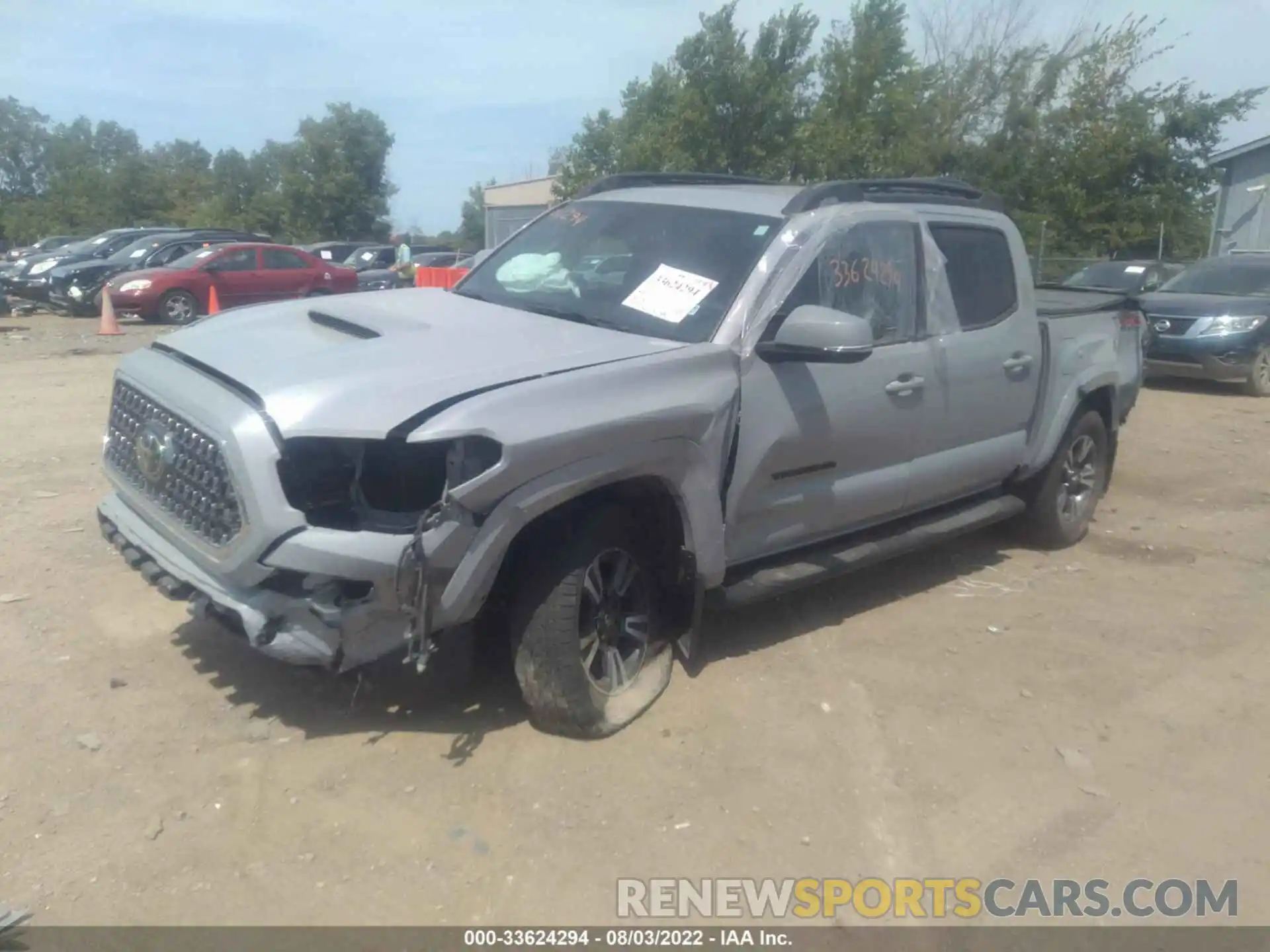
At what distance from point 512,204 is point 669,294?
136ft

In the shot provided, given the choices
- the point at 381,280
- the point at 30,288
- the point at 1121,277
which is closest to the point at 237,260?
the point at 30,288

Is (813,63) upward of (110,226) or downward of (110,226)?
upward

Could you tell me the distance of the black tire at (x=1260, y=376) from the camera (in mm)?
13234

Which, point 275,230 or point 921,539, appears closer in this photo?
point 921,539

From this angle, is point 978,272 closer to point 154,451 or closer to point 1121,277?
point 154,451

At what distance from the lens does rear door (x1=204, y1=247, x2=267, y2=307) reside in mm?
19422

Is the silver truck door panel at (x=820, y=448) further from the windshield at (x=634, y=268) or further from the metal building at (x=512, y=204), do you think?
the metal building at (x=512, y=204)

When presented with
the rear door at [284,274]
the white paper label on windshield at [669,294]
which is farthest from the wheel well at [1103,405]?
the rear door at [284,274]

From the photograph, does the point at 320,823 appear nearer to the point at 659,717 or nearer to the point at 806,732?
the point at 659,717

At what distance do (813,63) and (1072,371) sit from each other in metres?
20.7

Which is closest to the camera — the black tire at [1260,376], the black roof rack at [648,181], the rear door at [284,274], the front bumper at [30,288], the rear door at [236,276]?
the black roof rack at [648,181]

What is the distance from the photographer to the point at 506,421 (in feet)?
11.4

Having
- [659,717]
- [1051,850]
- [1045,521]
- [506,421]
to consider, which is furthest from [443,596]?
[1045,521]

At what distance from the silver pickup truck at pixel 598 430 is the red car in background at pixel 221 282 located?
14240mm
